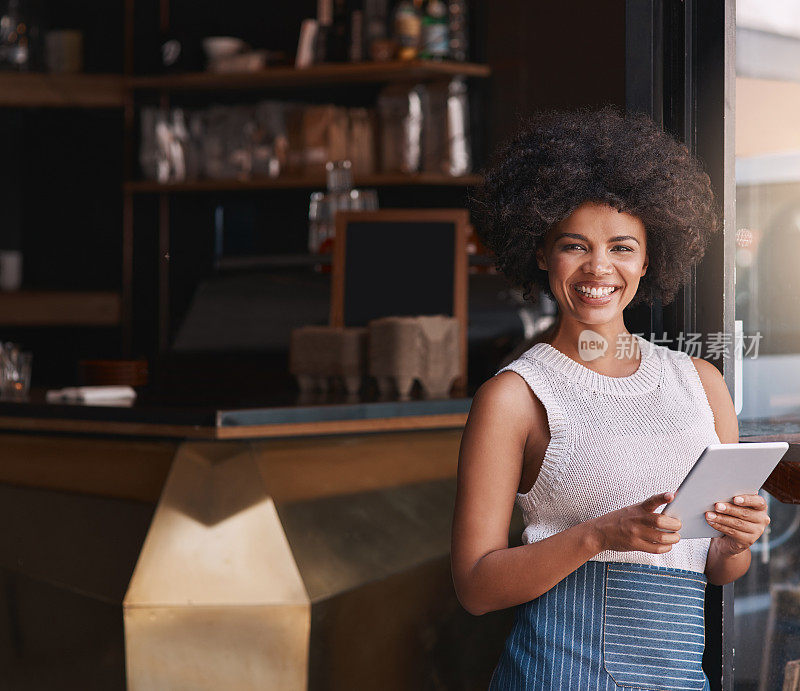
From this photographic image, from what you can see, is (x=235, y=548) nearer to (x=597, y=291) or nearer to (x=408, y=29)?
(x=597, y=291)

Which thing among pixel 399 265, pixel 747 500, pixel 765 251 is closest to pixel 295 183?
pixel 399 265

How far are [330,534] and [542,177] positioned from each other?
1.06 metres

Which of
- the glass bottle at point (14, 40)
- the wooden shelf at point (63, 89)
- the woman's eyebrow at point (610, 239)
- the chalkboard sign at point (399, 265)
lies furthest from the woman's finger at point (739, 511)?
the glass bottle at point (14, 40)

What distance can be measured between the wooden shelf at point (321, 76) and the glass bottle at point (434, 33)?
70 millimetres

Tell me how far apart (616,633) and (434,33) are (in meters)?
3.03

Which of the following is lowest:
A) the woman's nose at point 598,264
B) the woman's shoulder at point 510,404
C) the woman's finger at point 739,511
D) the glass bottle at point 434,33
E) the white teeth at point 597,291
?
the woman's finger at point 739,511

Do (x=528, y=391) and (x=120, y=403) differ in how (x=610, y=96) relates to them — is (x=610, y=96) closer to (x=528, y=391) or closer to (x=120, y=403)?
(x=528, y=391)

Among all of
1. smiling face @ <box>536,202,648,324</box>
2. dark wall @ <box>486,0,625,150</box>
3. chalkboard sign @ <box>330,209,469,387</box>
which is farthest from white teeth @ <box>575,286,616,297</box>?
dark wall @ <box>486,0,625,150</box>

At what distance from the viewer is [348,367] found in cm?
250

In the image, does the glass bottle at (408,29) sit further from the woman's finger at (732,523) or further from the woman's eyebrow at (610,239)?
the woman's finger at (732,523)

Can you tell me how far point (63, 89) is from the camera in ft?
14.2

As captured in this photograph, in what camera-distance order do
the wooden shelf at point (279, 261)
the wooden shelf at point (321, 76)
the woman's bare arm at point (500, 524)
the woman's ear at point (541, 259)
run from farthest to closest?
the wooden shelf at point (321, 76) → the wooden shelf at point (279, 261) → the woman's ear at point (541, 259) → the woman's bare arm at point (500, 524)

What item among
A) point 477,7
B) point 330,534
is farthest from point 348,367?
point 477,7

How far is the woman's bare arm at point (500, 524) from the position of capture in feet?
3.92
